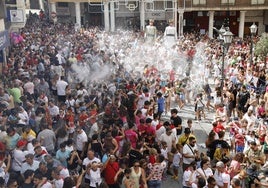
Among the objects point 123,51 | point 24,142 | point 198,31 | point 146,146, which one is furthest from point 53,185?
point 198,31

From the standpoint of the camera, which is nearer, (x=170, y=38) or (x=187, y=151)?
(x=187, y=151)

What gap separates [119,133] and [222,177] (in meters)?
2.58

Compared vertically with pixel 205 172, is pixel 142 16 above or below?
above

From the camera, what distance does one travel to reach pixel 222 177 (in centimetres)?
710

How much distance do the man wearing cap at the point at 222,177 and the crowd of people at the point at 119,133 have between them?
0.02m

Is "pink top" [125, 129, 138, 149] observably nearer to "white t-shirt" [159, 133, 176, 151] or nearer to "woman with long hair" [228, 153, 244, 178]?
"white t-shirt" [159, 133, 176, 151]

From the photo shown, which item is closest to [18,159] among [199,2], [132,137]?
[132,137]

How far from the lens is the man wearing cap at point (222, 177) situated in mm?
7062

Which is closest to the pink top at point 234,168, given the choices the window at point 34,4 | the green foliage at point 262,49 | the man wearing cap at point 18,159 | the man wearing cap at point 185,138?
the man wearing cap at point 185,138

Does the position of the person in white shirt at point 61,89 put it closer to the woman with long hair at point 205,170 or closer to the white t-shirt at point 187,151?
the white t-shirt at point 187,151

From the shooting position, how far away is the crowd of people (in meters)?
7.11

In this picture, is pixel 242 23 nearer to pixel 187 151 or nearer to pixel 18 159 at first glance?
pixel 187 151

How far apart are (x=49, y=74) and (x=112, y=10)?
27382mm

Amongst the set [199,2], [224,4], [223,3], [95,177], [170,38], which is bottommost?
[95,177]
